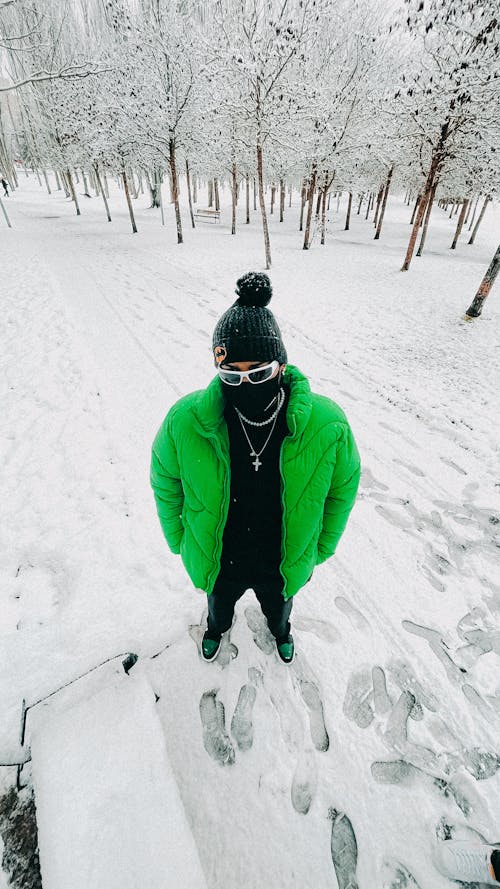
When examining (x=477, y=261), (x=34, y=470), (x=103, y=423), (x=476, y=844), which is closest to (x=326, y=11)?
(x=477, y=261)

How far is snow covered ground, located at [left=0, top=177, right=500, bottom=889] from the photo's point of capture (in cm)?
169

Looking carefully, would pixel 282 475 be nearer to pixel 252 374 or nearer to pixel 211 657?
pixel 252 374

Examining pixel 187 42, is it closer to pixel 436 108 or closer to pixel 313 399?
pixel 436 108

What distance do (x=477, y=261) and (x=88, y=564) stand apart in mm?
21395

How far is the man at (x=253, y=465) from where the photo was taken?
137 centimetres

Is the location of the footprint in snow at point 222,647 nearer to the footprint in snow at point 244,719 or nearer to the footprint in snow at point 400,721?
the footprint in snow at point 244,719

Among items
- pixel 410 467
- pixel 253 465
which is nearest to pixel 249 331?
pixel 253 465

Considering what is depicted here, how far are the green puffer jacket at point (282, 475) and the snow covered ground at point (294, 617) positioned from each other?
2.63ft

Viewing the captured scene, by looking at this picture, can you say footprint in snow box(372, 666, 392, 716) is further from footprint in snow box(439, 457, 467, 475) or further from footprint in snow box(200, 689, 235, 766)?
footprint in snow box(439, 457, 467, 475)

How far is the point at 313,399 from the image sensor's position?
149 cm

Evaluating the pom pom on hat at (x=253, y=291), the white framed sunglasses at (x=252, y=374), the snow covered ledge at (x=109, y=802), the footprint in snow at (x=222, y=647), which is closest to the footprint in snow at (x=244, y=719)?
the footprint in snow at (x=222, y=647)

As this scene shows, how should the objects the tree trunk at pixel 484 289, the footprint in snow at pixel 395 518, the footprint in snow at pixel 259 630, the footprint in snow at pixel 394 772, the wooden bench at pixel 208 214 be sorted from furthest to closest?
the wooden bench at pixel 208 214 < the tree trunk at pixel 484 289 < the footprint in snow at pixel 395 518 < the footprint in snow at pixel 259 630 < the footprint in snow at pixel 394 772

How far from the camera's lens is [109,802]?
1.47m

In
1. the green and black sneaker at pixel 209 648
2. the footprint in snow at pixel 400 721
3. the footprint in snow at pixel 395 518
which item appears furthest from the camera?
the footprint in snow at pixel 395 518
